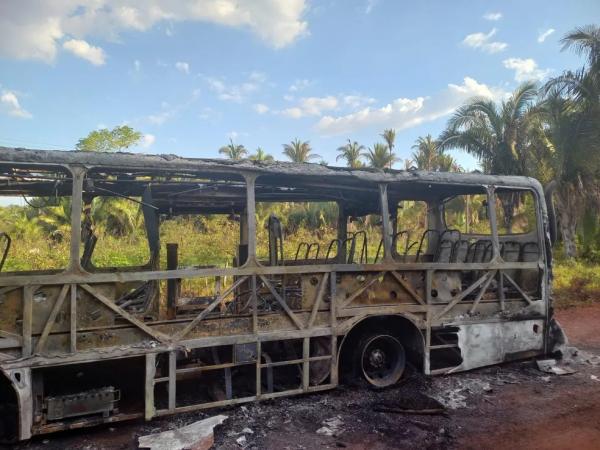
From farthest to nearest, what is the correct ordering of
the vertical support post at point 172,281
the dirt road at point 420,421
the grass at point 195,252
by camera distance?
the grass at point 195,252
the vertical support post at point 172,281
the dirt road at point 420,421

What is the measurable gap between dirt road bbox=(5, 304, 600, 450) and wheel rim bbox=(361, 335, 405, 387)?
17 centimetres

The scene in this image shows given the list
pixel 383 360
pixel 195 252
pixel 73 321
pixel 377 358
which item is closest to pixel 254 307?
pixel 73 321

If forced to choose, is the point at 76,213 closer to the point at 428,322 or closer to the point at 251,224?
the point at 251,224

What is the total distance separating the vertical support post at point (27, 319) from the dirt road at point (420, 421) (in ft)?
3.03

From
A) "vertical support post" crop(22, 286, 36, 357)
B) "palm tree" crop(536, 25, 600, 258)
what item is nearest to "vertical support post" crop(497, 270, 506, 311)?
"vertical support post" crop(22, 286, 36, 357)

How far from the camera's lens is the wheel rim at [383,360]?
17.6 feet

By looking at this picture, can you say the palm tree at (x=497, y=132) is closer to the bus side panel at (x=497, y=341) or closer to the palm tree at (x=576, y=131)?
the palm tree at (x=576, y=131)

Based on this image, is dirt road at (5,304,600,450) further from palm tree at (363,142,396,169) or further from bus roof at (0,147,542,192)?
palm tree at (363,142,396,169)

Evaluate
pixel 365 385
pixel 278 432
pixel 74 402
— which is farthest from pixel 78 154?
pixel 365 385

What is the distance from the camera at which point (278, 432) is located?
4.16 metres

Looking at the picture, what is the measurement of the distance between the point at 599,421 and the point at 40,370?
17.8 feet

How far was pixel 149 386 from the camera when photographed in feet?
13.4

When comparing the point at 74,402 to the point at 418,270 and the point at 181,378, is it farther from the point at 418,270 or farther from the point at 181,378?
the point at 418,270

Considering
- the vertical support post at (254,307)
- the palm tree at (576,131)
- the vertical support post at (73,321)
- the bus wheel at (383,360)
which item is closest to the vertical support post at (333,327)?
the bus wheel at (383,360)
